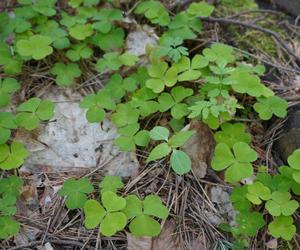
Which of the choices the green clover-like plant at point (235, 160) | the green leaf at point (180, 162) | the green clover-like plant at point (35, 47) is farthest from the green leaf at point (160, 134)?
the green clover-like plant at point (35, 47)

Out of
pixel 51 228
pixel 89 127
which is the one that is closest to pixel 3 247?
pixel 51 228

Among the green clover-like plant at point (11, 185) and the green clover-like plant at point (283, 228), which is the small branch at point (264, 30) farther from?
the green clover-like plant at point (11, 185)

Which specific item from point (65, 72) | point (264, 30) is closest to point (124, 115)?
point (65, 72)

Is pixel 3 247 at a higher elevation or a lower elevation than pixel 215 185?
lower

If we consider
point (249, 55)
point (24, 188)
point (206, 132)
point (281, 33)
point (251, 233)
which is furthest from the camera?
point (281, 33)

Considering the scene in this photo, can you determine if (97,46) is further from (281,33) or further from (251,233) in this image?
(251,233)

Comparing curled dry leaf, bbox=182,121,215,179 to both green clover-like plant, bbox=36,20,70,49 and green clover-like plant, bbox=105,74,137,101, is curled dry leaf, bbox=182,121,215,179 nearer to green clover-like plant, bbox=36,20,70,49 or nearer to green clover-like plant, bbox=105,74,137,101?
green clover-like plant, bbox=105,74,137,101

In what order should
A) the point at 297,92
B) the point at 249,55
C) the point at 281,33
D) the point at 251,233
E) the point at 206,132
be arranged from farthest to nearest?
1. the point at 281,33
2. the point at 249,55
3. the point at 297,92
4. the point at 206,132
5. the point at 251,233

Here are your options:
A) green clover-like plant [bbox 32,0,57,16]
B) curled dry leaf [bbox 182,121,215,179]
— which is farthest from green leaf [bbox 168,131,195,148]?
green clover-like plant [bbox 32,0,57,16]
